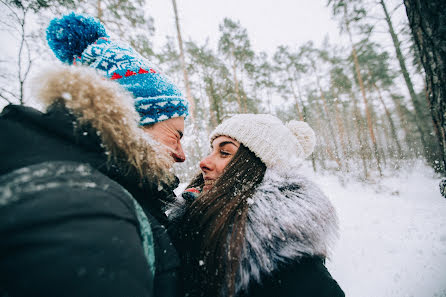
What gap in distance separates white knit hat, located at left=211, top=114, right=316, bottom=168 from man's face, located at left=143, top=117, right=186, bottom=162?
68 centimetres

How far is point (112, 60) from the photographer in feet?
3.75

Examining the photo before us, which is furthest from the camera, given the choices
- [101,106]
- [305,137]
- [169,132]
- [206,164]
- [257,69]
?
[257,69]

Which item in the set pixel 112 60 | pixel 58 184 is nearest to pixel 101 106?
pixel 58 184

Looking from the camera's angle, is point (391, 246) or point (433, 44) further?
point (391, 246)

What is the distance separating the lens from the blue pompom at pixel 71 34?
123cm

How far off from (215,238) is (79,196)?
0.78 m

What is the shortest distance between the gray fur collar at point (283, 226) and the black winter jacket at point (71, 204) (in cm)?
50

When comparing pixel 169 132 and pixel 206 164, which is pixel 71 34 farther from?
pixel 206 164

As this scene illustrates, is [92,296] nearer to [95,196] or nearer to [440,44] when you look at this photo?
[95,196]

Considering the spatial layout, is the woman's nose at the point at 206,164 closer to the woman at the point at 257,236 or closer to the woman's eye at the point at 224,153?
the woman's eye at the point at 224,153

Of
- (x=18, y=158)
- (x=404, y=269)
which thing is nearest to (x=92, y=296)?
(x=18, y=158)

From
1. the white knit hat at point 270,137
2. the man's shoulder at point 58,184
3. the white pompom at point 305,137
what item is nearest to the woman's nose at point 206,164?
the white knit hat at point 270,137

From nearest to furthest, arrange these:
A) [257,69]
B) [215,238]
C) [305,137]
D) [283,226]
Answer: [215,238] < [283,226] < [305,137] < [257,69]

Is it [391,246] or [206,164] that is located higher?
[206,164]
